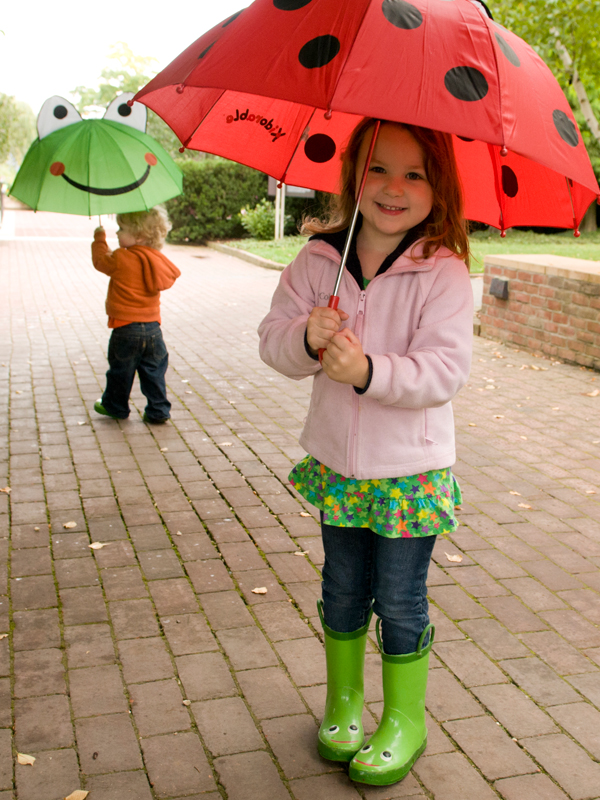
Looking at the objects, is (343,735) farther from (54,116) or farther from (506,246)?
(506,246)

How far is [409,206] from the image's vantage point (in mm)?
2287

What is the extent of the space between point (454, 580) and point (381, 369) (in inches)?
75.8

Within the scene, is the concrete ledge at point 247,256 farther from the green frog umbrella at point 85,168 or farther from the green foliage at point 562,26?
the green frog umbrella at point 85,168

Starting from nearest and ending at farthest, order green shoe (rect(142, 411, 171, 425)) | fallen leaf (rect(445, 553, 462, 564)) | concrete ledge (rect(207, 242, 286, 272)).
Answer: fallen leaf (rect(445, 553, 462, 564)) → green shoe (rect(142, 411, 171, 425)) → concrete ledge (rect(207, 242, 286, 272))

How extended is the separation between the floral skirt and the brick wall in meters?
6.21

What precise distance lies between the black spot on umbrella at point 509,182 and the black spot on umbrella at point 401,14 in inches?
30.9

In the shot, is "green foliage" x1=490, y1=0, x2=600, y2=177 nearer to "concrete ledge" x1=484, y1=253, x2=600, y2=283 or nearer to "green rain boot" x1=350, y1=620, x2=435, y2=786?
"concrete ledge" x1=484, y1=253, x2=600, y2=283

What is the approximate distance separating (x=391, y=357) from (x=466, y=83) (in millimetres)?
710

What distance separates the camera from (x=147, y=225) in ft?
18.3

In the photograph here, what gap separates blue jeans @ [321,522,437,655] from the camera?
2.38m

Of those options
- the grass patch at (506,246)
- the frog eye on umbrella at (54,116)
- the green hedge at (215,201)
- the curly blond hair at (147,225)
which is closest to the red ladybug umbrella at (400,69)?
the frog eye on umbrella at (54,116)

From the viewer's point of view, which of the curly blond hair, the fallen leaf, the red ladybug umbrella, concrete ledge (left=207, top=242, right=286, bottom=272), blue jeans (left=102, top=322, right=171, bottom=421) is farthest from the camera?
concrete ledge (left=207, top=242, right=286, bottom=272)

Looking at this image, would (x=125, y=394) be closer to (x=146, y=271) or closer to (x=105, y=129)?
(x=146, y=271)

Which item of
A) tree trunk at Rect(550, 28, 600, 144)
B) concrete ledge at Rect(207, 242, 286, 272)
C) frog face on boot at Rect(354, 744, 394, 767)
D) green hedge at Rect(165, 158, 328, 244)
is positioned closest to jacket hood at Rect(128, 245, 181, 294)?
frog face on boot at Rect(354, 744, 394, 767)
